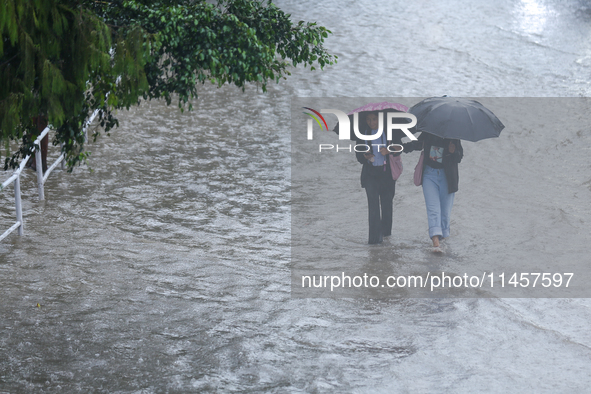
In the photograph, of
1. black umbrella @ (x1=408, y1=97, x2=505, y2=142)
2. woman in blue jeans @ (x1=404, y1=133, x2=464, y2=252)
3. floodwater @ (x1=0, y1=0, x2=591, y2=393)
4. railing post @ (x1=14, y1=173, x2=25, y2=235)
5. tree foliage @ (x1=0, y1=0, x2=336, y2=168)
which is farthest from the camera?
railing post @ (x1=14, y1=173, x2=25, y2=235)

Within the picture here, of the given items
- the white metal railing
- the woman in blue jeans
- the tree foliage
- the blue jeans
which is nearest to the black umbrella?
the woman in blue jeans

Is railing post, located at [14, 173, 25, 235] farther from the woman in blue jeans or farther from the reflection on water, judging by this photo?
the reflection on water

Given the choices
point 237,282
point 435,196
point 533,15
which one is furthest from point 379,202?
point 533,15

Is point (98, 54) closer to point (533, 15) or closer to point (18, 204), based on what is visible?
point (18, 204)

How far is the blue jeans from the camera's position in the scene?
23.7 ft

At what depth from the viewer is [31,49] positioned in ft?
12.4

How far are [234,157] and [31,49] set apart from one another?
7.33 m

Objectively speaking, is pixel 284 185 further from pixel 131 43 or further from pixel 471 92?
pixel 471 92

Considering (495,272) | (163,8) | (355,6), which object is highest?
(355,6)

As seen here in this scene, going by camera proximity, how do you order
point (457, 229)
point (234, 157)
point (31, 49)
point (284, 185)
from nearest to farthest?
point (31, 49), point (457, 229), point (284, 185), point (234, 157)

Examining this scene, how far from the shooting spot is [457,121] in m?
6.54

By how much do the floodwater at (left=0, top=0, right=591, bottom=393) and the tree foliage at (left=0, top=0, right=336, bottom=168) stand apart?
1.75 metres

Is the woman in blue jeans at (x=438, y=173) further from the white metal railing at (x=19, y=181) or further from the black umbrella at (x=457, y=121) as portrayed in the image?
the white metal railing at (x=19, y=181)

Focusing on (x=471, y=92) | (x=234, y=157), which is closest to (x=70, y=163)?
(x=234, y=157)
